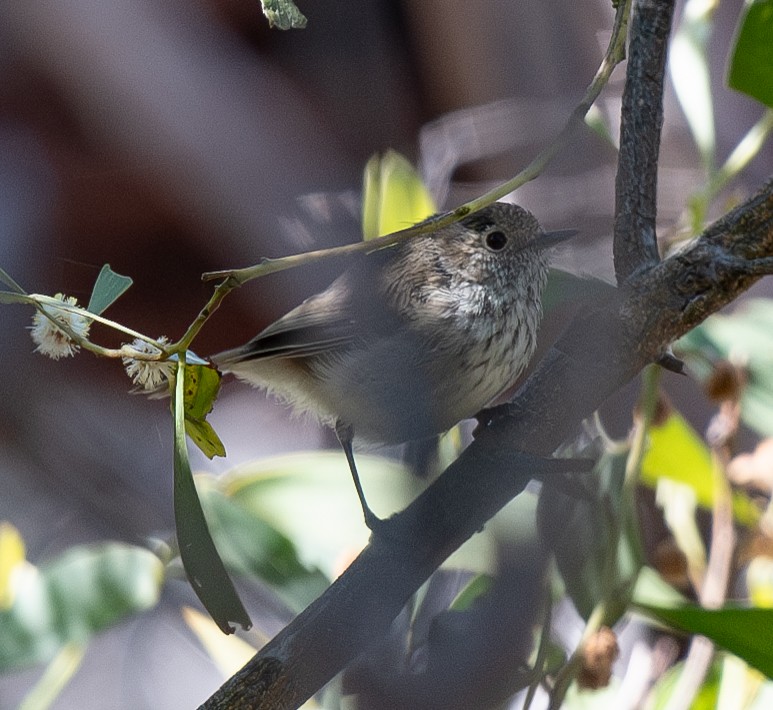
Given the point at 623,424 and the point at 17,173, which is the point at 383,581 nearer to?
the point at 623,424

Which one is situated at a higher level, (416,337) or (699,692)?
(416,337)

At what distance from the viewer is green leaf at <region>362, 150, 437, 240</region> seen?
1.35 m

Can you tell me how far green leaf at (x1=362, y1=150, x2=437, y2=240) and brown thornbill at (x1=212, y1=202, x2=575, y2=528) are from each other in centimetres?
5

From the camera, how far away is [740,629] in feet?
2.67

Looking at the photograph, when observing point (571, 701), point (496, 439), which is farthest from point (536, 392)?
point (571, 701)

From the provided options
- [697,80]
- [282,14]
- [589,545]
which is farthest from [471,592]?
[697,80]

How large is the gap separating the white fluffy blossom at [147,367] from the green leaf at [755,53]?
0.59m

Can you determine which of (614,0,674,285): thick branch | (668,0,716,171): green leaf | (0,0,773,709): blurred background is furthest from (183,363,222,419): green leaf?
(0,0,773,709): blurred background

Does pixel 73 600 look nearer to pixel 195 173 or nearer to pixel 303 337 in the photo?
pixel 303 337

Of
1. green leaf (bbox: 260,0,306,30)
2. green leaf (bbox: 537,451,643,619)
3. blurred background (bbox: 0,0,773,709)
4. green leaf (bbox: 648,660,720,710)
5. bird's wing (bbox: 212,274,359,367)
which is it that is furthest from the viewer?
blurred background (bbox: 0,0,773,709)

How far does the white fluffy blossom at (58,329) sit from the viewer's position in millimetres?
606

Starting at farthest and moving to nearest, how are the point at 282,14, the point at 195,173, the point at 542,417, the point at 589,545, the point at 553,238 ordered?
1. the point at 195,173
2. the point at 553,238
3. the point at 589,545
4. the point at 542,417
5. the point at 282,14

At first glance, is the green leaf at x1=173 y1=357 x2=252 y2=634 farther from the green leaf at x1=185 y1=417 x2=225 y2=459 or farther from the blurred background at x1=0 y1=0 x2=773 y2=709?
the blurred background at x1=0 y1=0 x2=773 y2=709

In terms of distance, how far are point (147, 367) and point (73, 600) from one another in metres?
0.74
